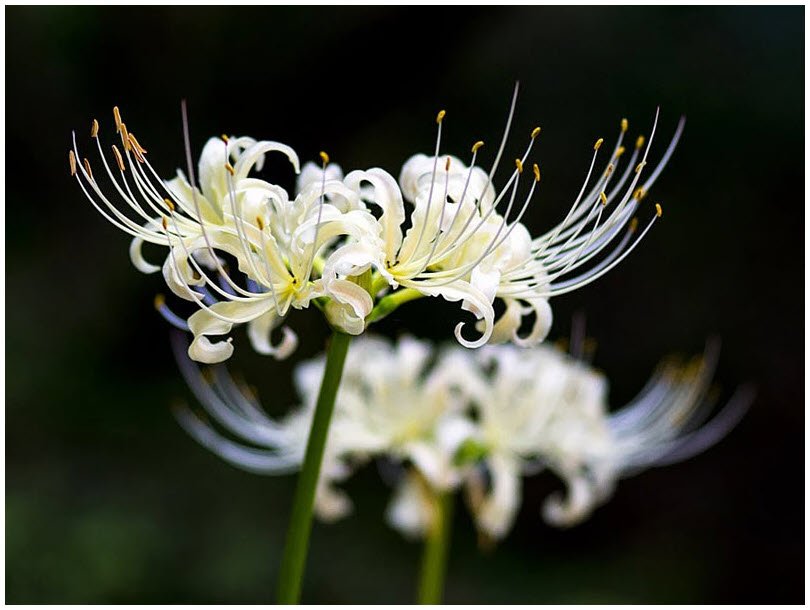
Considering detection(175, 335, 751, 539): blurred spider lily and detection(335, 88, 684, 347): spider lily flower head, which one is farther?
detection(175, 335, 751, 539): blurred spider lily

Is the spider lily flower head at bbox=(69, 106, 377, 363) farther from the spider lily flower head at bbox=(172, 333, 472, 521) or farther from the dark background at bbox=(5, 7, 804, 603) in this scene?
the dark background at bbox=(5, 7, 804, 603)

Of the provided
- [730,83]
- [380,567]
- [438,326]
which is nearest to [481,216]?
[438,326]

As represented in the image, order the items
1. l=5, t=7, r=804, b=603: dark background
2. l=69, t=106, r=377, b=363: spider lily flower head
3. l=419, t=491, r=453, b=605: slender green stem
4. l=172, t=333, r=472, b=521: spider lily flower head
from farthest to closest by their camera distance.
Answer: l=5, t=7, r=804, b=603: dark background < l=172, t=333, r=472, b=521: spider lily flower head < l=419, t=491, r=453, b=605: slender green stem < l=69, t=106, r=377, b=363: spider lily flower head

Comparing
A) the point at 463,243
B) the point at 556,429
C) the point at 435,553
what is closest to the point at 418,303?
the point at 556,429

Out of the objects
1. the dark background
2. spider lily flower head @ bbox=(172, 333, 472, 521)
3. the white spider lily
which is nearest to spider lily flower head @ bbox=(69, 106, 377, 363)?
spider lily flower head @ bbox=(172, 333, 472, 521)

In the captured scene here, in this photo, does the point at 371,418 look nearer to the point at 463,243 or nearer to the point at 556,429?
the point at 556,429
